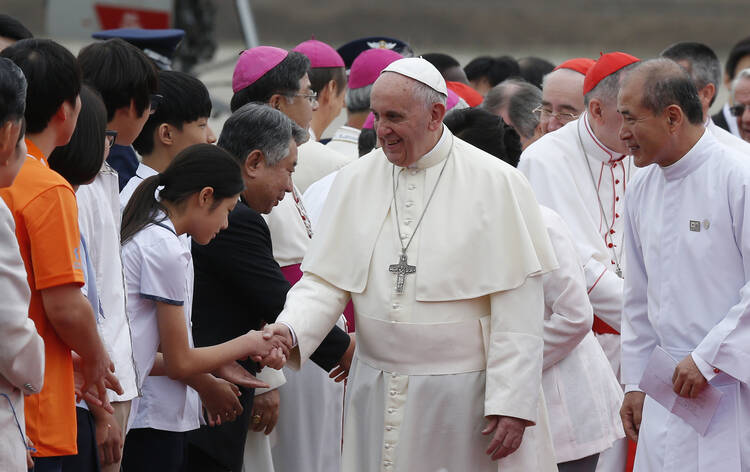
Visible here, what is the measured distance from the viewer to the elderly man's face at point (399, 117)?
12.0 ft

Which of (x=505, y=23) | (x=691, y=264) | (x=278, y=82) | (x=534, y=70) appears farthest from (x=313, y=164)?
(x=505, y=23)

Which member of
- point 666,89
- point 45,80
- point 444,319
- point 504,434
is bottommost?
point 504,434

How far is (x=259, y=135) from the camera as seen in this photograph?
13.9 feet

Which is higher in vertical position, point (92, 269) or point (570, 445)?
point (92, 269)

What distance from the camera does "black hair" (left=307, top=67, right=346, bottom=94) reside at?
20.2 ft

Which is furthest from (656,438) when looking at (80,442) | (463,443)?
(80,442)

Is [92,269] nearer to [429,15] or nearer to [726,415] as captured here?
[726,415]

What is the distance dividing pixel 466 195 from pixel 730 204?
0.77 m

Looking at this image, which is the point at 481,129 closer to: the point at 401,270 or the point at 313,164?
the point at 401,270

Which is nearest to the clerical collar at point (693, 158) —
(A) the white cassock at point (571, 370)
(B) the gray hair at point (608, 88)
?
(A) the white cassock at point (571, 370)

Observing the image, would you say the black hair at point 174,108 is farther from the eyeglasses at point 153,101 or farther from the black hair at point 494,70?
the black hair at point 494,70

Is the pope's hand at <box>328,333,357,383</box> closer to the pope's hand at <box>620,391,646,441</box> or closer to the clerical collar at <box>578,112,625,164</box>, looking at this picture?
the pope's hand at <box>620,391,646,441</box>

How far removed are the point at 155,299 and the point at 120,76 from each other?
79 cm

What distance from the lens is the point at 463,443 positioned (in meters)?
3.60
